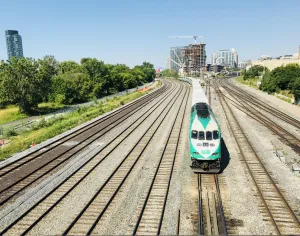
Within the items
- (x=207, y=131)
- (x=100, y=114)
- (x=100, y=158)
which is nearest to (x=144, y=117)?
(x=100, y=114)

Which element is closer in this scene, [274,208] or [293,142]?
[274,208]

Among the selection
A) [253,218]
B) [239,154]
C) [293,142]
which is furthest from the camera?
[293,142]

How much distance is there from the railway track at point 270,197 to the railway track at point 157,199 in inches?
181

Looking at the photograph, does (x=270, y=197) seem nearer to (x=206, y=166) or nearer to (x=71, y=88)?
(x=206, y=166)

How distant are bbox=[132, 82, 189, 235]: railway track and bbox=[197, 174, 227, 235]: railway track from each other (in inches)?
51.7

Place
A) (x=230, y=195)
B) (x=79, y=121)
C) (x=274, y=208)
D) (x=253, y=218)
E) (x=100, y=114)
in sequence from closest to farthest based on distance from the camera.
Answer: (x=253, y=218) → (x=274, y=208) → (x=230, y=195) → (x=79, y=121) → (x=100, y=114)

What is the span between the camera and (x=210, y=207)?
13.2 m

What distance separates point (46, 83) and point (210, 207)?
50.5 metres

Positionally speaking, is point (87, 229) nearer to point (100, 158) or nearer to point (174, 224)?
point (174, 224)

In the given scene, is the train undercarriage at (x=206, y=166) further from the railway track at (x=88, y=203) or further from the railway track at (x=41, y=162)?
the railway track at (x=41, y=162)

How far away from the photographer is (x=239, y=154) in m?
20.9

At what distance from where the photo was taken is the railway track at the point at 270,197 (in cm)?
1161

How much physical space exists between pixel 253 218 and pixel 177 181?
5.20 meters

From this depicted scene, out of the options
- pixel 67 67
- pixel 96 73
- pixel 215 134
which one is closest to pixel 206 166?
pixel 215 134
